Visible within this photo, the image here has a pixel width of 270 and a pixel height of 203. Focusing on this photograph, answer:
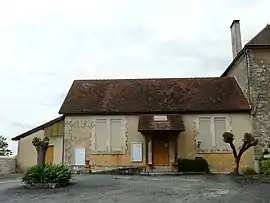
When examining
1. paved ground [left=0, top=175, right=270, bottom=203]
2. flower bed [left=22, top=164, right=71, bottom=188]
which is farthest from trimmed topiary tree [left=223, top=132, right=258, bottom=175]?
flower bed [left=22, top=164, right=71, bottom=188]

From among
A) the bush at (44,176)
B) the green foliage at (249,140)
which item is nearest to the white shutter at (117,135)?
the green foliage at (249,140)

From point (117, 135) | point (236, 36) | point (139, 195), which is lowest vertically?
point (139, 195)

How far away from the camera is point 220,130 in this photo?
81.7 ft

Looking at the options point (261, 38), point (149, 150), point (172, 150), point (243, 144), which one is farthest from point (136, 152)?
point (261, 38)

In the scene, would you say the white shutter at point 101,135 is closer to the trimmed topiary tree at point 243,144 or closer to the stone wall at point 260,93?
the trimmed topiary tree at point 243,144

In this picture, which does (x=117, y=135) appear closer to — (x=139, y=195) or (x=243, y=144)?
(x=243, y=144)

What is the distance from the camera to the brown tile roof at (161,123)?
2356 centimetres

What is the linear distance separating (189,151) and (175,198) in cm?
1399

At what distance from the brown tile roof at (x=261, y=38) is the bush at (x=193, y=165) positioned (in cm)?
803

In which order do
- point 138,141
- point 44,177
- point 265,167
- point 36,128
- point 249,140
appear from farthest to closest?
1. point 36,128
2. point 138,141
3. point 265,167
4. point 249,140
5. point 44,177

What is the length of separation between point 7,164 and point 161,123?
10696 millimetres

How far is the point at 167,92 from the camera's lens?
89.2 feet

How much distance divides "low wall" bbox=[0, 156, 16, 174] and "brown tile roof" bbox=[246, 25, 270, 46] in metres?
17.4

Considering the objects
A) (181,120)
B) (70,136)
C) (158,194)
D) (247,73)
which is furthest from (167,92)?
(158,194)
